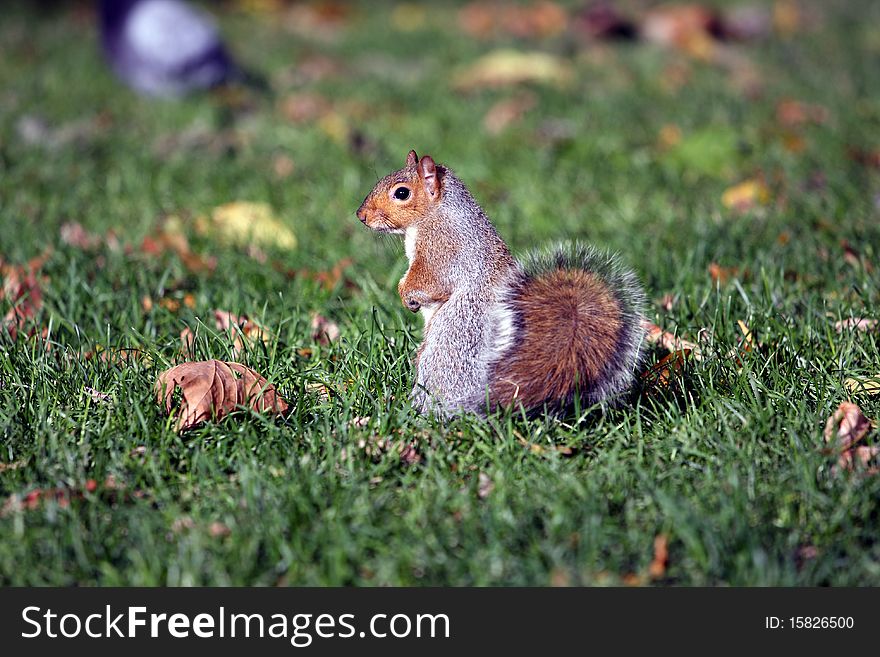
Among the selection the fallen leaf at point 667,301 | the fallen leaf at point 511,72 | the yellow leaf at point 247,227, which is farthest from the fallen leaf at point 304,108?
the fallen leaf at point 667,301

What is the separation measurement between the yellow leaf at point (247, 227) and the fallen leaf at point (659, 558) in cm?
235

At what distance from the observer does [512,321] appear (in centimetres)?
242

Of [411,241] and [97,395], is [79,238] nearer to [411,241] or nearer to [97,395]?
[97,395]

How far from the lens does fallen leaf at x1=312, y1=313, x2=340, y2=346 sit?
3.11 metres

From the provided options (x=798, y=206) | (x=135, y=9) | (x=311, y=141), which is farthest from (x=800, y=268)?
(x=135, y=9)

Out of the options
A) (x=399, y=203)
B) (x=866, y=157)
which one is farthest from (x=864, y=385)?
(x=866, y=157)

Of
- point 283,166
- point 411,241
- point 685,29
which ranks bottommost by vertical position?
point 411,241

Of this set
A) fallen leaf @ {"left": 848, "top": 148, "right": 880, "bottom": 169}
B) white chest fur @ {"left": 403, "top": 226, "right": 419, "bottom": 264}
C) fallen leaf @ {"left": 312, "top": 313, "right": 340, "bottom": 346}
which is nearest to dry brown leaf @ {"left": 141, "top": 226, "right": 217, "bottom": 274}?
fallen leaf @ {"left": 312, "top": 313, "right": 340, "bottom": 346}

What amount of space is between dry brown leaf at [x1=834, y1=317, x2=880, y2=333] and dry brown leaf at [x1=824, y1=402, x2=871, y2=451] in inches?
21.4

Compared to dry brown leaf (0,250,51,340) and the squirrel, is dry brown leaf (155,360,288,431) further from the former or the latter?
dry brown leaf (0,250,51,340)

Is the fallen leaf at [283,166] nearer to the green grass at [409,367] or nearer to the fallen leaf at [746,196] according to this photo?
the green grass at [409,367]

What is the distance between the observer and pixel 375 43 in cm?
798

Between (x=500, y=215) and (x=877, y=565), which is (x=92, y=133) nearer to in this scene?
(x=500, y=215)

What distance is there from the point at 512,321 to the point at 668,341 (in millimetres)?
718
